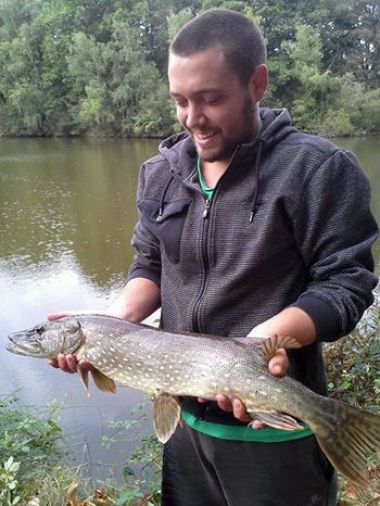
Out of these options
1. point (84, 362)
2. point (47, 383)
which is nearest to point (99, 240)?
point (47, 383)

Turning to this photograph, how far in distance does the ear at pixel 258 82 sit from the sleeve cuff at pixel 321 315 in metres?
0.79

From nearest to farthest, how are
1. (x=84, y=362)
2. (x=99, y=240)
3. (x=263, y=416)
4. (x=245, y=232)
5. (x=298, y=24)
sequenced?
1. (x=263, y=416)
2. (x=245, y=232)
3. (x=84, y=362)
4. (x=99, y=240)
5. (x=298, y=24)

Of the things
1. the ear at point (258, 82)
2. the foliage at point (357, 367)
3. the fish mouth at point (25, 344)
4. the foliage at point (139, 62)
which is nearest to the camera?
the ear at point (258, 82)

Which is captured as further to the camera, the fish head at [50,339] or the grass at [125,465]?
the grass at [125,465]

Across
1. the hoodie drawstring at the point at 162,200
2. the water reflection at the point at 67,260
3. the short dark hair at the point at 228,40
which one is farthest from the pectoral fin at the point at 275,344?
the water reflection at the point at 67,260

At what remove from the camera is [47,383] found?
6.13 meters

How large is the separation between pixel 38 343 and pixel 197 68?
143 centimetres

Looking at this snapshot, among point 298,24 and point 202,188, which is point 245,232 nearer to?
point 202,188

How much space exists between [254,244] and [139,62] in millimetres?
41228

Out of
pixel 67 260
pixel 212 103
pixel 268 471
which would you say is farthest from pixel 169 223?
pixel 67 260

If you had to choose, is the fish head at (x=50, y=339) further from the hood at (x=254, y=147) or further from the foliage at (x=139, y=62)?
the foliage at (x=139, y=62)

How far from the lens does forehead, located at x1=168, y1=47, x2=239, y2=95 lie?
1.97 m

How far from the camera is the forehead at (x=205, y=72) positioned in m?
1.97

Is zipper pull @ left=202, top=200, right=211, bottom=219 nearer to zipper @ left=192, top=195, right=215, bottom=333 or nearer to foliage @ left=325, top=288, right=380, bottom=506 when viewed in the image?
zipper @ left=192, top=195, right=215, bottom=333
